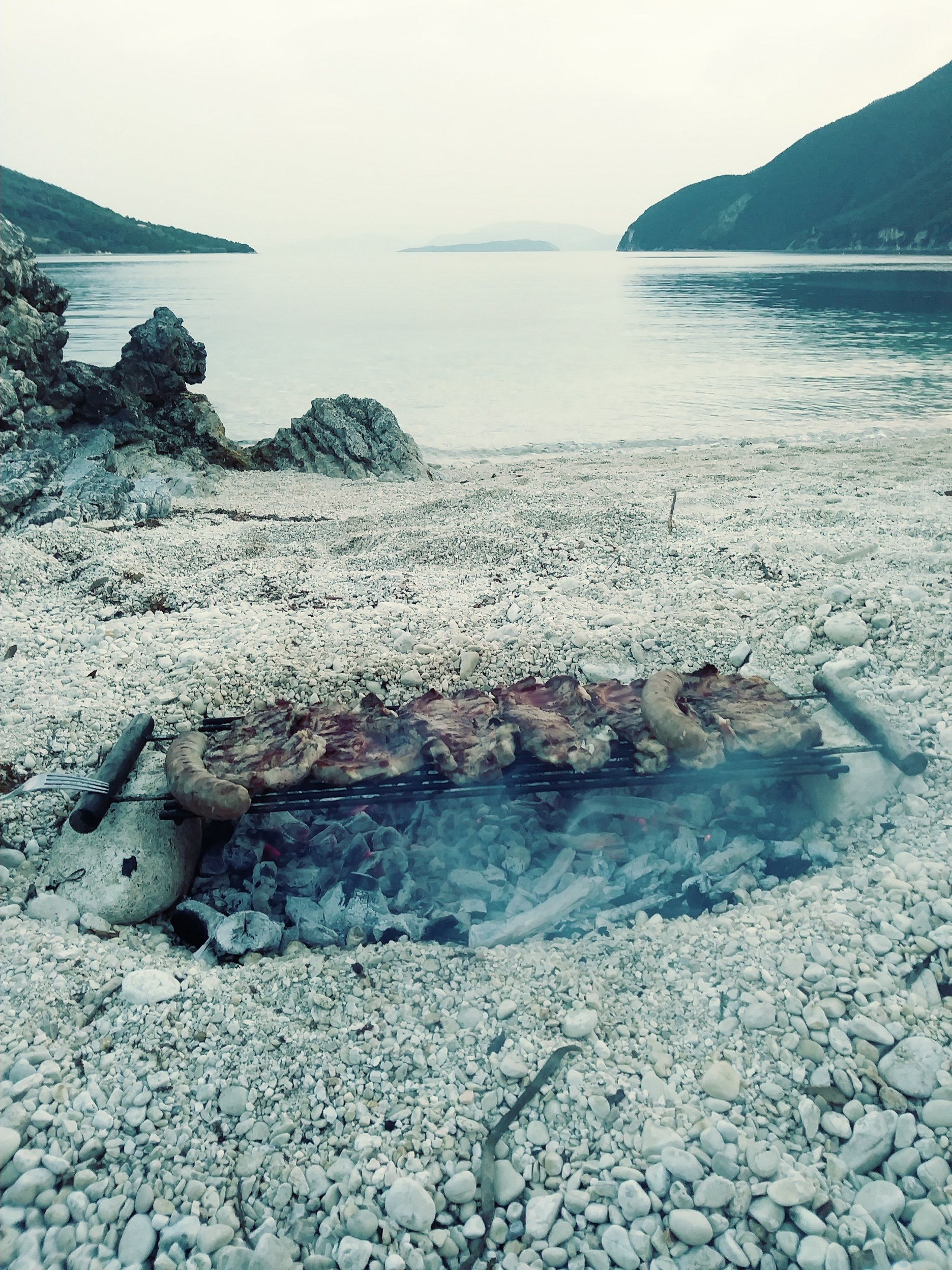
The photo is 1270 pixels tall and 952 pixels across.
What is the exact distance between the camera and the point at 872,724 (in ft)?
14.4

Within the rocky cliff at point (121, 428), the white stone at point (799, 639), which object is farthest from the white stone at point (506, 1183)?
the rocky cliff at point (121, 428)

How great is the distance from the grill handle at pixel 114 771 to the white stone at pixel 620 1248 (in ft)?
9.91

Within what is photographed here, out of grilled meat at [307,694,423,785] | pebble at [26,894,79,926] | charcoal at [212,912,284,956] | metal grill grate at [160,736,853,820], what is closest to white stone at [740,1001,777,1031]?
metal grill grate at [160,736,853,820]

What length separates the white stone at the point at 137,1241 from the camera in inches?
87.8

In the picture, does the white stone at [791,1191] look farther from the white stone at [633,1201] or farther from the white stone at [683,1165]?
the white stone at [633,1201]

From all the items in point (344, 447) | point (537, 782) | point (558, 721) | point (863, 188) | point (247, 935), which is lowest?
point (344, 447)

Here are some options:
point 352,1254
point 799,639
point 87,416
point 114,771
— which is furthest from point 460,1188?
point 87,416

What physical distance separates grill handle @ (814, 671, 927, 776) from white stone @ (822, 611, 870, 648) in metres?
0.61

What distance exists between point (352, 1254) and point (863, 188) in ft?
653

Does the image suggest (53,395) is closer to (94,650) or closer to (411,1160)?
(94,650)

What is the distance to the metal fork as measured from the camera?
395 cm

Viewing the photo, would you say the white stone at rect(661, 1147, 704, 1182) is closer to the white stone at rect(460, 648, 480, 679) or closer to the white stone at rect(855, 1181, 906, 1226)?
the white stone at rect(855, 1181, 906, 1226)

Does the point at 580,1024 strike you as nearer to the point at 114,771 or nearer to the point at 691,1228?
the point at 691,1228

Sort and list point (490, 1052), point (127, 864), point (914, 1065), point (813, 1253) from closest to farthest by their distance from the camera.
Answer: point (813, 1253), point (914, 1065), point (490, 1052), point (127, 864)
